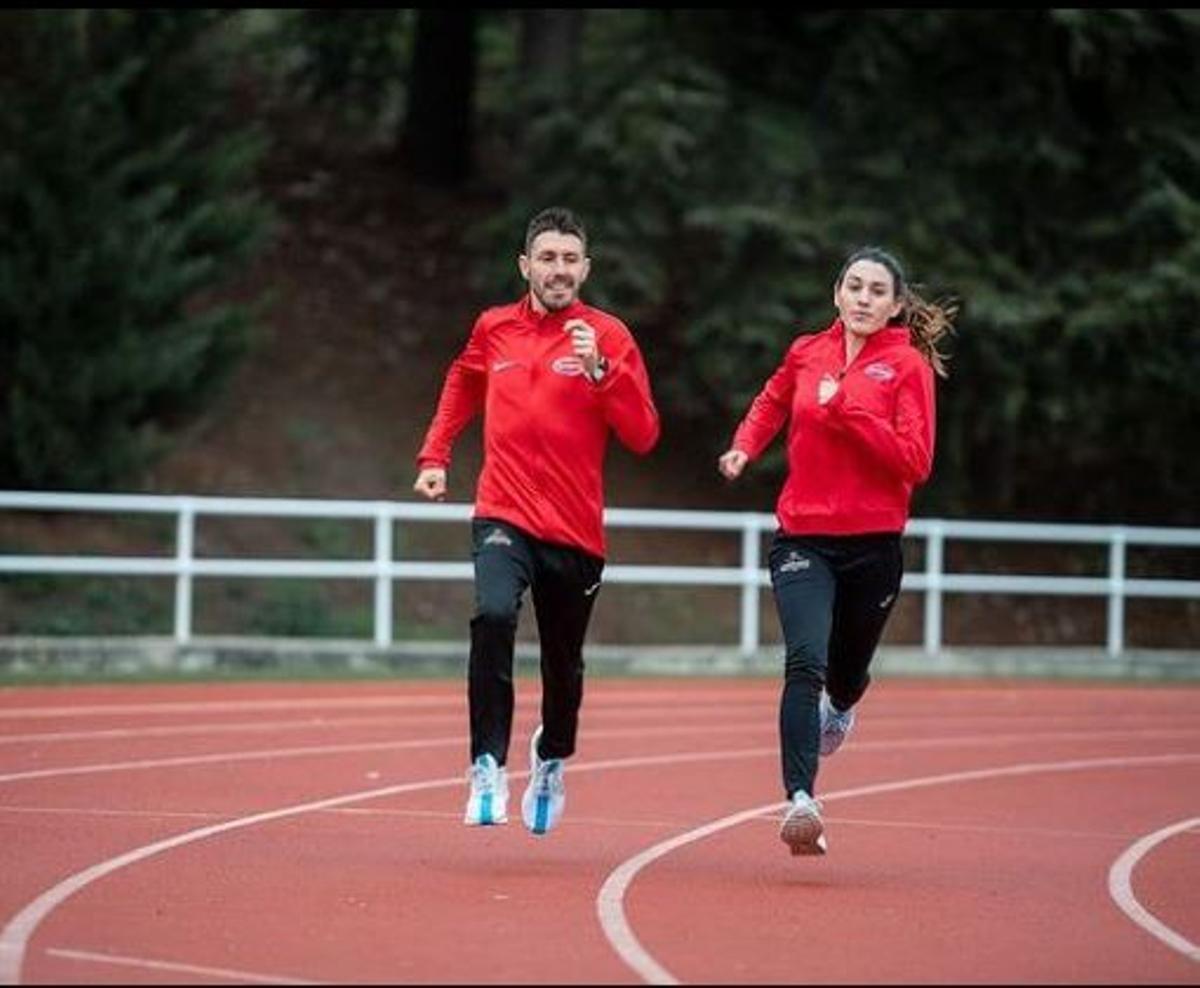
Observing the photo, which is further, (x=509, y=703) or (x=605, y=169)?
(x=605, y=169)

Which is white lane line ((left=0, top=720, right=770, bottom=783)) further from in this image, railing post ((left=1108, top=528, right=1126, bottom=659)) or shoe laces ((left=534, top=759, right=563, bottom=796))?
railing post ((left=1108, top=528, right=1126, bottom=659))

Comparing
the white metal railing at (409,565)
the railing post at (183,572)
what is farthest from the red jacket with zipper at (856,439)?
the railing post at (183,572)

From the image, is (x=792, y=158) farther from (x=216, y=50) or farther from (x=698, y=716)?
(x=698, y=716)

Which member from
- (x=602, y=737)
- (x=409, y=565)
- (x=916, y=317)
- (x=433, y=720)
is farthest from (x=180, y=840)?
(x=409, y=565)

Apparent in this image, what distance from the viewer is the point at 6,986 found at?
8.41m

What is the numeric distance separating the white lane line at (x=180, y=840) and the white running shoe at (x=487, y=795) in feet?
3.97

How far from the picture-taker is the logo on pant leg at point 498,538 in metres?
11.7

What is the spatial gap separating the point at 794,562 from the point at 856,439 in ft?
1.82

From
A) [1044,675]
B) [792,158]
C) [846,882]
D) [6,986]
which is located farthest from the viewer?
[792,158]

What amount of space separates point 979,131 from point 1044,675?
25.3ft

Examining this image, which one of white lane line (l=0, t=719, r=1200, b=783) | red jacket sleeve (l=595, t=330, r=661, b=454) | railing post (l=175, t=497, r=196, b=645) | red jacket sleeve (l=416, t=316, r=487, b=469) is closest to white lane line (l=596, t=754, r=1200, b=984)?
white lane line (l=0, t=719, r=1200, b=783)

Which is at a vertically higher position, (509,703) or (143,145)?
(143,145)

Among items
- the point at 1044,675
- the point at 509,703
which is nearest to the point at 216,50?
the point at 1044,675

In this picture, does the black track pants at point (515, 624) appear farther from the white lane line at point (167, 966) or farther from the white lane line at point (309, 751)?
the white lane line at point (309, 751)
